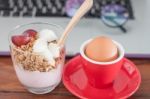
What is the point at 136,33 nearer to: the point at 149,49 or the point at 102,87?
the point at 149,49

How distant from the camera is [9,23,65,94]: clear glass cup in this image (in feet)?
1.93

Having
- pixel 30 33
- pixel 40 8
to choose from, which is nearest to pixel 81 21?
pixel 40 8

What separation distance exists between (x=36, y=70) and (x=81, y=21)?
32 cm

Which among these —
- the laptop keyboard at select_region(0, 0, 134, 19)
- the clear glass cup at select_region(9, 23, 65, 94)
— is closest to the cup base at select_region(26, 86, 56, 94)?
the clear glass cup at select_region(9, 23, 65, 94)

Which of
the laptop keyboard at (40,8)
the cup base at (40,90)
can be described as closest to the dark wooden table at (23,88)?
the cup base at (40,90)

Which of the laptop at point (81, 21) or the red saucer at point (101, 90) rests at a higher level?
the laptop at point (81, 21)

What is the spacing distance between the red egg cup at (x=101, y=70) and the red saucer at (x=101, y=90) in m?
0.01

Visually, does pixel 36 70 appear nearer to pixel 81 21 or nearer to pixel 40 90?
pixel 40 90

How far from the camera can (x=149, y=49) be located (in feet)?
2.49

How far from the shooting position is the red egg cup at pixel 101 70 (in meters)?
0.61

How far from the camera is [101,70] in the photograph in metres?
0.61

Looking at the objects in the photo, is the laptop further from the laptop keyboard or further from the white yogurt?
the white yogurt

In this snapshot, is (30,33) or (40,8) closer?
(30,33)

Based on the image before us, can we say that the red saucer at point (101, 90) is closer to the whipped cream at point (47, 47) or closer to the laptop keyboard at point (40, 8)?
the whipped cream at point (47, 47)
